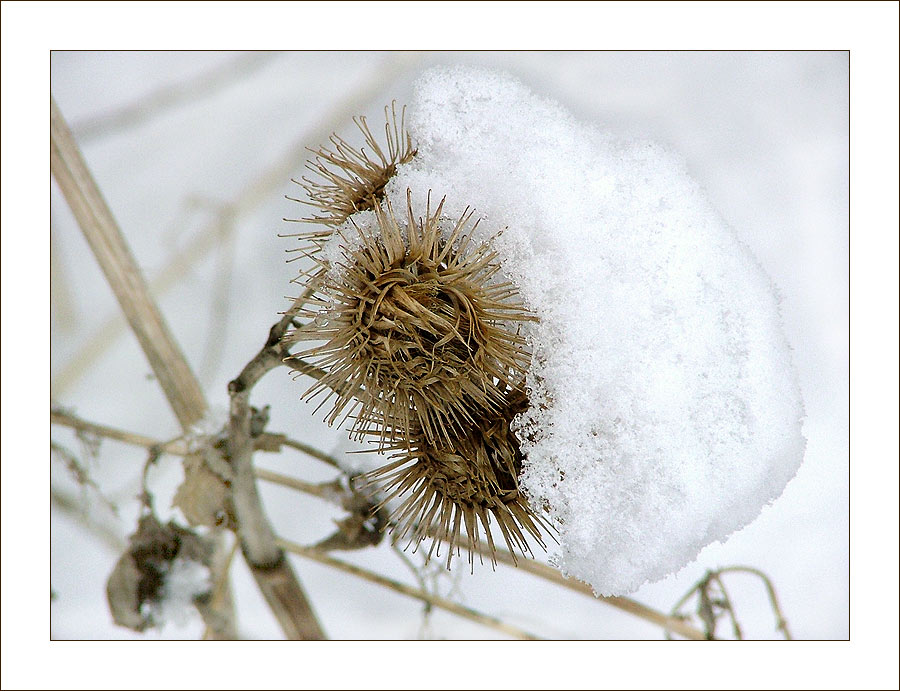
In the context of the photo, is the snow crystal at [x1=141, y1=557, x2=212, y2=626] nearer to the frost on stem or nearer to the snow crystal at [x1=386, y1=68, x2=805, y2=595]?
the frost on stem

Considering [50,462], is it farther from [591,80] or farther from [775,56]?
[775,56]

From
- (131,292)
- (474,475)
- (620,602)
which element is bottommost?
(620,602)

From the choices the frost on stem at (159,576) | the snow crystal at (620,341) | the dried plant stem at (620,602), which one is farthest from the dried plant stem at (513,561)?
the snow crystal at (620,341)

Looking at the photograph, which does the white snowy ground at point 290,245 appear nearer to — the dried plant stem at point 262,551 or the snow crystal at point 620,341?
the dried plant stem at point 262,551

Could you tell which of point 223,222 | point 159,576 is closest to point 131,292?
point 223,222

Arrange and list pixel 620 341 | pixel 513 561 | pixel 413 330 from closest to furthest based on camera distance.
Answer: pixel 413 330, pixel 620 341, pixel 513 561

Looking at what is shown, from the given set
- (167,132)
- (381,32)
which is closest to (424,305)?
(381,32)

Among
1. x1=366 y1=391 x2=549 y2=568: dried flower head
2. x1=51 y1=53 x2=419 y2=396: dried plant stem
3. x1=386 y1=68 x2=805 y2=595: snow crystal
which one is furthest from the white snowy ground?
x1=366 y1=391 x2=549 y2=568: dried flower head

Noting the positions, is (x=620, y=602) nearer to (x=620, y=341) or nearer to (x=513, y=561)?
(x=513, y=561)
